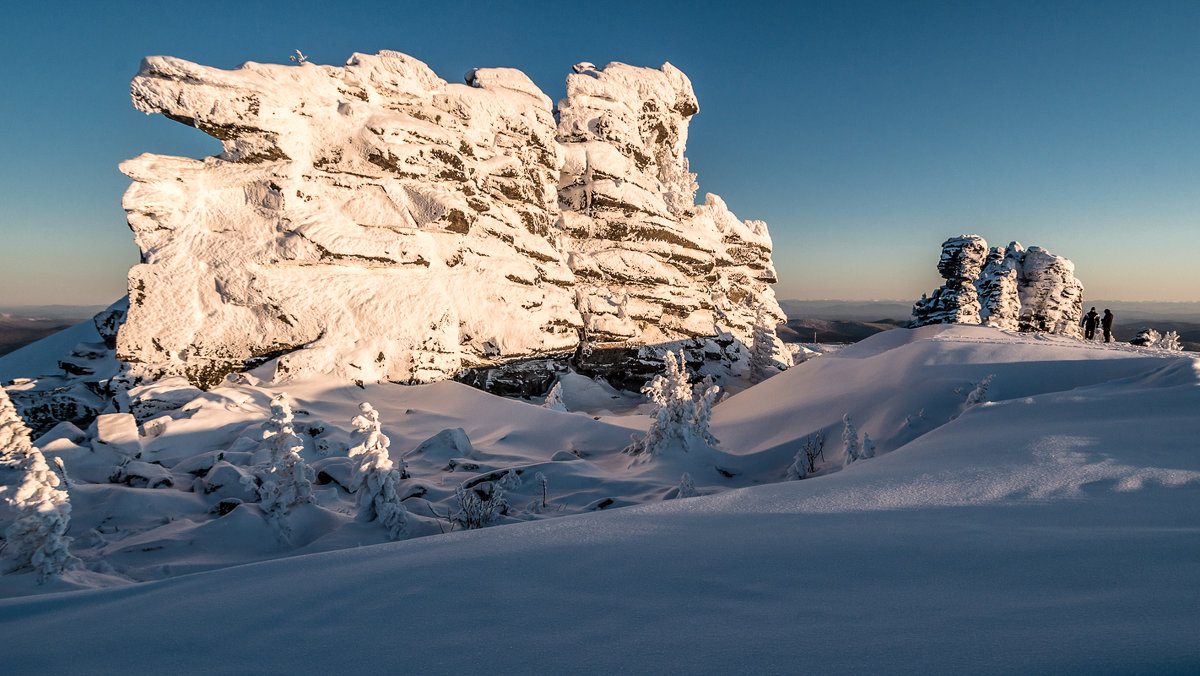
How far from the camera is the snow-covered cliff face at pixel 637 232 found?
34.3 metres

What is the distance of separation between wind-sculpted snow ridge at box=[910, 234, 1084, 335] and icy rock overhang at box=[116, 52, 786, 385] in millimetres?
17152

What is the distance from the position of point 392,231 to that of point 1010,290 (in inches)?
1622

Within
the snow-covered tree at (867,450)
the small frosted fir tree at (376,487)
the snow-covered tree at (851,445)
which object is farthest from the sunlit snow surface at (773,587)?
the snow-covered tree at (851,445)

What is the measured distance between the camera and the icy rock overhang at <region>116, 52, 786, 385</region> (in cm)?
2184

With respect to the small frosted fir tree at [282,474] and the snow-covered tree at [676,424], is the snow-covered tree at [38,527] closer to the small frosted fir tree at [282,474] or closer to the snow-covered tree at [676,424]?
Answer: the small frosted fir tree at [282,474]

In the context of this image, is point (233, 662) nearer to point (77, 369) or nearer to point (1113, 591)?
point (1113, 591)

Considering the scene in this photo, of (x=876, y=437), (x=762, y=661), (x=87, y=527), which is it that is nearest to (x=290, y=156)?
(x=87, y=527)

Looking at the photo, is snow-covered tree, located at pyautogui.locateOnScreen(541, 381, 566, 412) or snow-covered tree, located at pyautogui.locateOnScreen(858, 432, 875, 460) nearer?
snow-covered tree, located at pyautogui.locateOnScreen(858, 432, 875, 460)

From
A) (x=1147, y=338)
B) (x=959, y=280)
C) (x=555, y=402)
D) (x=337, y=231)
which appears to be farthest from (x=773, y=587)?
(x=959, y=280)

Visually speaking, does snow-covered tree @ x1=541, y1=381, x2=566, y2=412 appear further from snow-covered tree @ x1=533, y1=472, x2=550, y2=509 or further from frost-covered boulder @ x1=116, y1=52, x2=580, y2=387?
snow-covered tree @ x1=533, y1=472, x2=550, y2=509

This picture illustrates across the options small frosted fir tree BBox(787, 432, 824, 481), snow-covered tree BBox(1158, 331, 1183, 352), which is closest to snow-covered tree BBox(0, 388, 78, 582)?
small frosted fir tree BBox(787, 432, 824, 481)

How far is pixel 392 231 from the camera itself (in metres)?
25.4

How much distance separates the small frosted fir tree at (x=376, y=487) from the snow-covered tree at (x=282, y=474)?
845mm

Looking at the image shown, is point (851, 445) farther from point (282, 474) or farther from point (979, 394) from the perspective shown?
point (282, 474)
